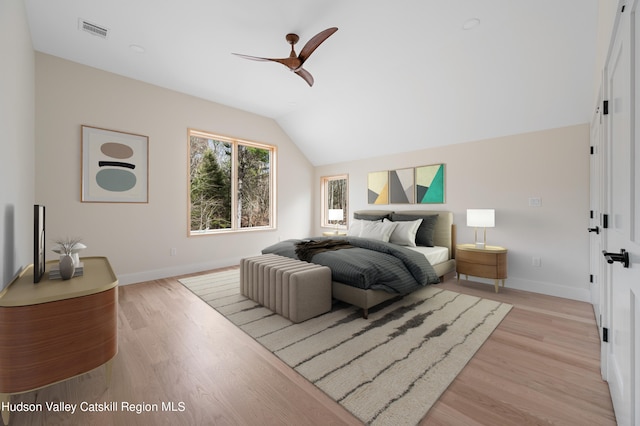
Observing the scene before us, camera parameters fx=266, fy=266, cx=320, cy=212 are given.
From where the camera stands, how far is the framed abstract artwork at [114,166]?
352cm

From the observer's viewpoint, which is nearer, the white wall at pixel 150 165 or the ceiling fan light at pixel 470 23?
the ceiling fan light at pixel 470 23

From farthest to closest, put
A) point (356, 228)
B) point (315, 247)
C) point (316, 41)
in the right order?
1. point (356, 228)
2. point (315, 247)
3. point (316, 41)

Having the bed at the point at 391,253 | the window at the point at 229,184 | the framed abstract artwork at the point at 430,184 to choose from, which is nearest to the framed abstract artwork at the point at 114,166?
the window at the point at 229,184

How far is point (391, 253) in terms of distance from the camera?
306 cm

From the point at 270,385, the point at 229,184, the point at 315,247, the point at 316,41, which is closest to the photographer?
the point at 270,385

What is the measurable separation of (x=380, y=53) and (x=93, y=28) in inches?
122

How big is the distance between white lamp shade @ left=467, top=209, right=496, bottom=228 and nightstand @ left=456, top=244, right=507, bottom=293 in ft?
1.08

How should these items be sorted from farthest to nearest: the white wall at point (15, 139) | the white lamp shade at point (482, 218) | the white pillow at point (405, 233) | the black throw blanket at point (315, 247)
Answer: the white pillow at point (405, 233)
the white lamp shade at point (482, 218)
the black throw blanket at point (315, 247)
the white wall at point (15, 139)

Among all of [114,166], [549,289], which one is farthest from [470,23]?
[114,166]

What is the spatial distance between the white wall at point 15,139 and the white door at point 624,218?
10.2ft

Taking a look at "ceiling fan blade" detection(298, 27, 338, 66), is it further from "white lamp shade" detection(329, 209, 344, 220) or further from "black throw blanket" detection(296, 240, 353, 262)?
"white lamp shade" detection(329, 209, 344, 220)

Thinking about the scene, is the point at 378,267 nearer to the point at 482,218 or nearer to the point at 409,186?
the point at 482,218

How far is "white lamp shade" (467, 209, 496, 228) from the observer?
11.4 feet

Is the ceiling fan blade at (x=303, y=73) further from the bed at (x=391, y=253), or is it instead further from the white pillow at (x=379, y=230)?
the white pillow at (x=379, y=230)
